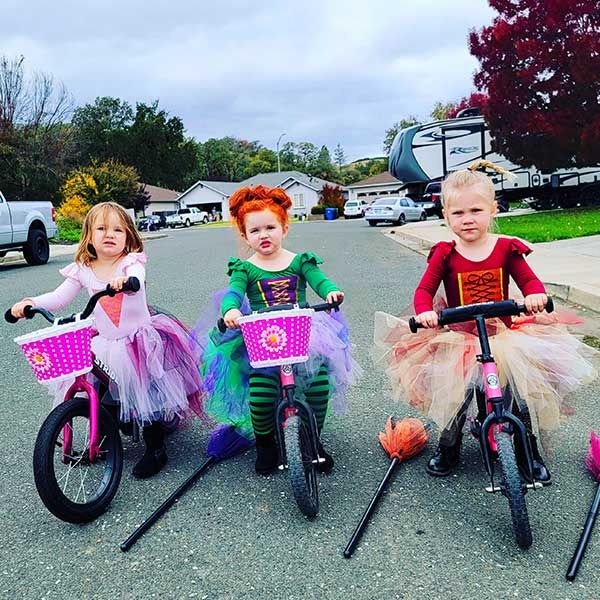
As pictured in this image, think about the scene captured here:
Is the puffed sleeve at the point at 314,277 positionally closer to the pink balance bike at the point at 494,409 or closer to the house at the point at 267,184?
the pink balance bike at the point at 494,409

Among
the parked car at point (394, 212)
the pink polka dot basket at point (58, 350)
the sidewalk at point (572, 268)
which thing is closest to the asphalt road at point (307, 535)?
the pink polka dot basket at point (58, 350)

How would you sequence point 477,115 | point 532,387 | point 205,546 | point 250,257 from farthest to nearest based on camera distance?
point 477,115 < point 250,257 < point 532,387 < point 205,546

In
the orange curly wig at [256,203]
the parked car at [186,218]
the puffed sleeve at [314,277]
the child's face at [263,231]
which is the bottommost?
the parked car at [186,218]

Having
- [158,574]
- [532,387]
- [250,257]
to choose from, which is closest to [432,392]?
[532,387]

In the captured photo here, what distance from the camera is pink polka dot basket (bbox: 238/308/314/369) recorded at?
2.83m

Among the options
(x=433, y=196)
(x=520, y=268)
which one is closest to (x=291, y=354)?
(x=520, y=268)

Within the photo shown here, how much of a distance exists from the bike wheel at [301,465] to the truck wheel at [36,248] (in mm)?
14326

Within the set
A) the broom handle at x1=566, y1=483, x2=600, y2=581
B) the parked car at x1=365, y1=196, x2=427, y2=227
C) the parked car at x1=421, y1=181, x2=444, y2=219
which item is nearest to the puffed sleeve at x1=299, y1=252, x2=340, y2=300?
the broom handle at x1=566, y1=483, x2=600, y2=581

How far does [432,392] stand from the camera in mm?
3156

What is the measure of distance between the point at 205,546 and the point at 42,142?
3586 cm

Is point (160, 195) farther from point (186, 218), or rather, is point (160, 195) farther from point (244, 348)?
point (244, 348)

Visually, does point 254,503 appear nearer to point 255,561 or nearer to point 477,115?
point 255,561

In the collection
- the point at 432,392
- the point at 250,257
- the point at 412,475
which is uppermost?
the point at 250,257

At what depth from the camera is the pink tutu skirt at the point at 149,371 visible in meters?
3.46
